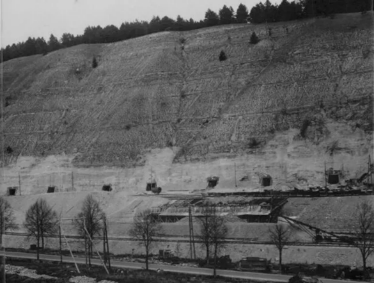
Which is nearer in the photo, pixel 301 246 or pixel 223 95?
pixel 301 246

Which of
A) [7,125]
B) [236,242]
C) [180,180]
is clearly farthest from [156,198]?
[7,125]

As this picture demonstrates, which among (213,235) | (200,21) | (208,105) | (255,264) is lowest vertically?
(255,264)

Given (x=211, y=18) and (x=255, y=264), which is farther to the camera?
(x=211, y=18)

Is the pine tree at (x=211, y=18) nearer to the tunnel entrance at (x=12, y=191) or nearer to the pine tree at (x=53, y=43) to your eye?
the pine tree at (x=53, y=43)

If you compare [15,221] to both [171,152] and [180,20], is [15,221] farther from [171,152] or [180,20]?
[180,20]

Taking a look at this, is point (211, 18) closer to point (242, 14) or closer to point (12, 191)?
point (242, 14)

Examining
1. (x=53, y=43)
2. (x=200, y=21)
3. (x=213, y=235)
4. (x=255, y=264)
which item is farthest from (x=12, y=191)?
(x=53, y=43)
